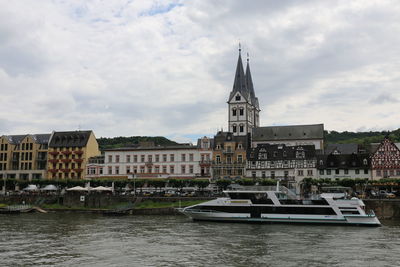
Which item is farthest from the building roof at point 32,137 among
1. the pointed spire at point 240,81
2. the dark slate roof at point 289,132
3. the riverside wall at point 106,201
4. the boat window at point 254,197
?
the boat window at point 254,197

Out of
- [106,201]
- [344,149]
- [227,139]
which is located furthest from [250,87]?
[106,201]

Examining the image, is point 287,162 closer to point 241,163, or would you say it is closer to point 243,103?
point 241,163

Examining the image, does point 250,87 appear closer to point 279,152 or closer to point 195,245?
point 279,152

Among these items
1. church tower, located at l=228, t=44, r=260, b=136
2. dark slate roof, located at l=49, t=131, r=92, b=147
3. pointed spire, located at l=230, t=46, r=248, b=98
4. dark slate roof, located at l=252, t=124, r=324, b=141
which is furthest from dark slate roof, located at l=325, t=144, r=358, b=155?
dark slate roof, located at l=49, t=131, r=92, b=147

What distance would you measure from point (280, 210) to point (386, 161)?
42926 mm

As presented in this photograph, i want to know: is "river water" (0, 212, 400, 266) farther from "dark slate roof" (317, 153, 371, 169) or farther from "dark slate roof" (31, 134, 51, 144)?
"dark slate roof" (31, 134, 51, 144)

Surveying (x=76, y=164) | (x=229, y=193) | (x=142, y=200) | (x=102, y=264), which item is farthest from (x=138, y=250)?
(x=76, y=164)

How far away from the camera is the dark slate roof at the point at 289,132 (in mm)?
110325

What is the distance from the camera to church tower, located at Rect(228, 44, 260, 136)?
4956 inches

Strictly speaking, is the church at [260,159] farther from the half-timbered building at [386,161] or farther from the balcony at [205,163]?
the half-timbered building at [386,161]

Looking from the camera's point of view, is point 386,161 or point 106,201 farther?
point 386,161

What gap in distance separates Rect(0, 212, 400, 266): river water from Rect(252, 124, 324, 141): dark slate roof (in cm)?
6012

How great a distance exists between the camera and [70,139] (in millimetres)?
105500

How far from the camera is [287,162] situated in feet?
306
